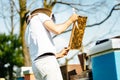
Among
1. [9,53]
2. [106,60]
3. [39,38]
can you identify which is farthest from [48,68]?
[9,53]

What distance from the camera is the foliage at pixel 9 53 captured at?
1594cm

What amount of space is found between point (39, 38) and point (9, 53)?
1323 cm

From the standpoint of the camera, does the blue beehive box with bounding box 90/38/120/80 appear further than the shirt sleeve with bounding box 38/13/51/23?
Yes

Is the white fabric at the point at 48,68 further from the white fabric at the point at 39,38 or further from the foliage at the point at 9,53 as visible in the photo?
the foliage at the point at 9,53

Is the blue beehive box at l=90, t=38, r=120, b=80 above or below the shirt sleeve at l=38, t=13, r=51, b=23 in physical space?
below

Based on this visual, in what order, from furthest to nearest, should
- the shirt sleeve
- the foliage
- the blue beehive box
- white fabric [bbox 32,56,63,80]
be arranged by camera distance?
1. the foliage
2. the blue beehive box
3. the shirt sleeve
4. white fabric [bbox 32,56,63,80]

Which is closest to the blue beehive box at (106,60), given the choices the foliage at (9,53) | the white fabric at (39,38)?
the white fabric at (39,38)

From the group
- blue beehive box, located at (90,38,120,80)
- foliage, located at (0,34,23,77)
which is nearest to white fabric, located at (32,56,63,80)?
blue beehive box, located at (90,38,120,80)

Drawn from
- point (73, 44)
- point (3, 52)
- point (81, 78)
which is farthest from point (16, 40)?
point (73, 44)

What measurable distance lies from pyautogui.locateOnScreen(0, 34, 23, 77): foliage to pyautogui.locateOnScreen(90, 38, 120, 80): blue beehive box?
11.2m

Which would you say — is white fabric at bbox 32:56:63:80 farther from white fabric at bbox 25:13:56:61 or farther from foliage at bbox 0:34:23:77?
foliage at bbox 0:34:23:77

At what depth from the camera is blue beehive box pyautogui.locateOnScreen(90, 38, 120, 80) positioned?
14.0ft

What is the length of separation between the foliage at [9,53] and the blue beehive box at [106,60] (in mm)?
11241

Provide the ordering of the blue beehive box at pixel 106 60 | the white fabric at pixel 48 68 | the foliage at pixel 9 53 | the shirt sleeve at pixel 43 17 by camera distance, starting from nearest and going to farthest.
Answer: the white fabric at pixel 48 68 < the shirt sleeve at pixel 43 17 < the blue beehive box at pixel 106 60 < the foliage at pixel 9 53
